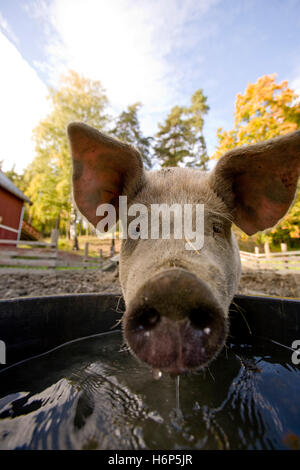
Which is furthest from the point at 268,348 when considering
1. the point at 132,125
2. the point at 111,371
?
the point at 132,125

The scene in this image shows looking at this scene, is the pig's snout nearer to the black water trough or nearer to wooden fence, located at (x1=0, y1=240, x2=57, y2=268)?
the black water trough

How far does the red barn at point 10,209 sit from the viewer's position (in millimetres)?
17234

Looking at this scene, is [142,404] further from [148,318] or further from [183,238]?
[183,238]

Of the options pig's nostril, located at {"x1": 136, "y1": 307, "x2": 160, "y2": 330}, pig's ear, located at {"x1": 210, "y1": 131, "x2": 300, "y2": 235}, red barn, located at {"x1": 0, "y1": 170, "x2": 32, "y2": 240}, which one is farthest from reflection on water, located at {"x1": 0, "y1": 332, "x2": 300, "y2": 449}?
red barn, located at {"x1": 0, "y1": 170, "x2": 32, "y2": 240}

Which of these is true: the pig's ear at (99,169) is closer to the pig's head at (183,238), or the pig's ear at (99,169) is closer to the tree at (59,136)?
the pig's head at (183,238)

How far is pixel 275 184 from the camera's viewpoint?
6.99 feet

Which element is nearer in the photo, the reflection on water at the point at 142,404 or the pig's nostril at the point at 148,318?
the pig's nostril at the point at 148,318

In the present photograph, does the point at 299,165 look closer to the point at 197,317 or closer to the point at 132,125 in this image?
the point at 197,317

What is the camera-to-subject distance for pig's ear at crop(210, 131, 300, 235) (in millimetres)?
1852

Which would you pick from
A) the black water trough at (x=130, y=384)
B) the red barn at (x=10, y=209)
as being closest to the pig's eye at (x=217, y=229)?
the black water trough at (x=130, y=384)

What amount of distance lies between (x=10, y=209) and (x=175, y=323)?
20.2 meters

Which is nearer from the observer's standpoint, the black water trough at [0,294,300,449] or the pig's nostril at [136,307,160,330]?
the pig's nostril at [136,307,160,330]

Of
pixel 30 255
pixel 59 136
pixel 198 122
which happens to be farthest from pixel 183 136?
pixel 30 255

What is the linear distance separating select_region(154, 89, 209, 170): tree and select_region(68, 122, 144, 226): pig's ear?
25.4m
